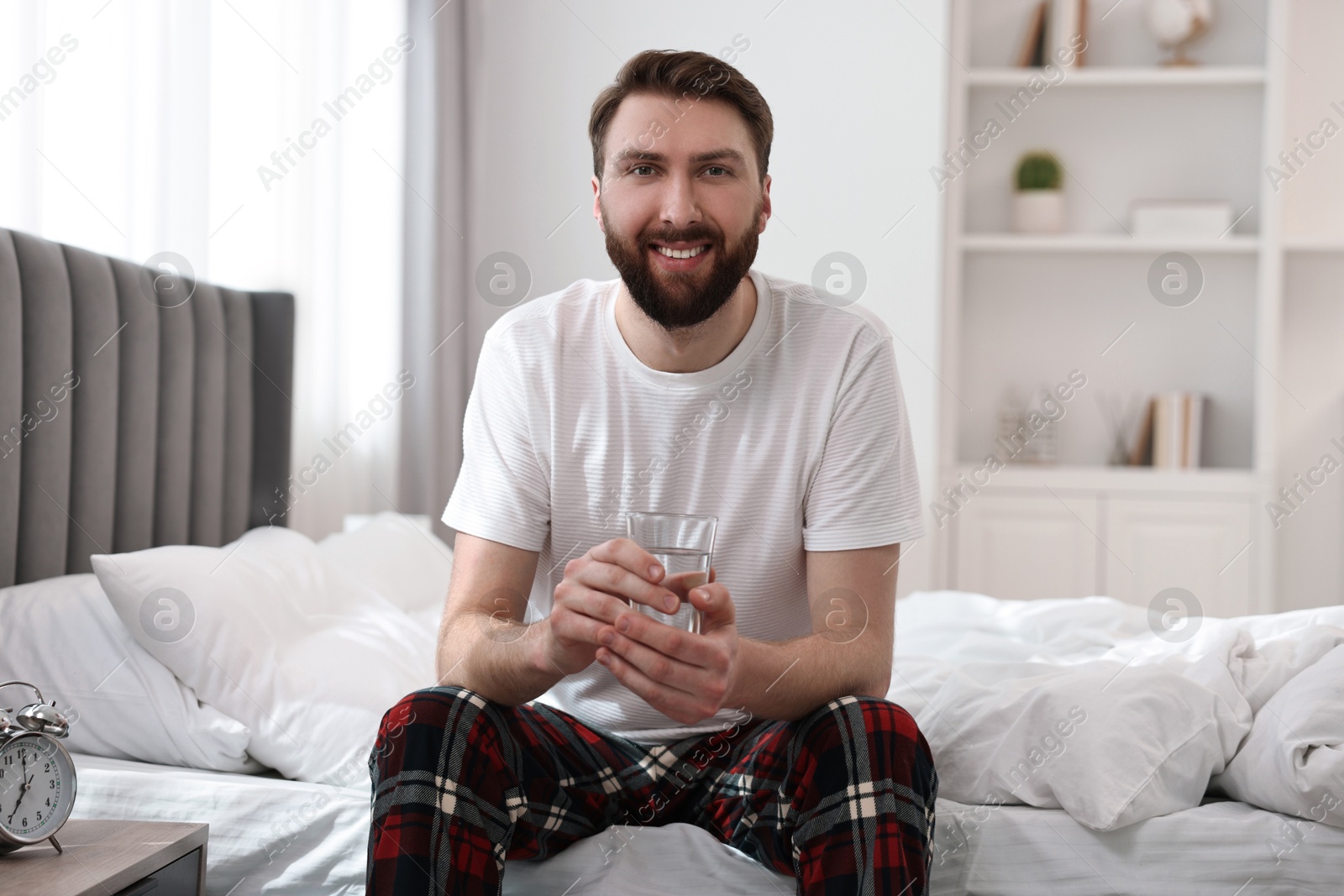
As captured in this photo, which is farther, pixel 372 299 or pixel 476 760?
pixel 372 299

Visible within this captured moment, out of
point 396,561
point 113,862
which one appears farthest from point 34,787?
point 396,561

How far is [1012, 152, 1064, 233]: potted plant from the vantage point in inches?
126

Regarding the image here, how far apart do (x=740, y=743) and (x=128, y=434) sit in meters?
1.12

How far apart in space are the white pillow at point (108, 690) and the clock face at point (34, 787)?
0.27 m

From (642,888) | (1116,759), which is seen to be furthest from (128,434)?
(1116,759)

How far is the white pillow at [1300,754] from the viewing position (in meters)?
1.12

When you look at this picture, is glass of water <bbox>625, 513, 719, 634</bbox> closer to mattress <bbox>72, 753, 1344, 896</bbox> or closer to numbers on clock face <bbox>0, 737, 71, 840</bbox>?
mattress <bbox>72, 753, 1344, 896</bbox>

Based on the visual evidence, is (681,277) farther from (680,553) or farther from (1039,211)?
(1039,211)

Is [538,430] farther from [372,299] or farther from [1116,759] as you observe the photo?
[372,299]

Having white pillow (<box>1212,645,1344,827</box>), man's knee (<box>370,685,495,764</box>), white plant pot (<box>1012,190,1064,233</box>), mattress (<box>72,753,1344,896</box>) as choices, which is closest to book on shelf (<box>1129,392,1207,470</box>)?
white plant pot (<box>1012,190,1064,233</box>)

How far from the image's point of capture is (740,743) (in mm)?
1221

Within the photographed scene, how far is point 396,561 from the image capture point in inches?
83.3

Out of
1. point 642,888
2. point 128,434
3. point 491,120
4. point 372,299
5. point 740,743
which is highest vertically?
point 491,120

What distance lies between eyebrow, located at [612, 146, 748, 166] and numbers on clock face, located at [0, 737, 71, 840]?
896 mm
